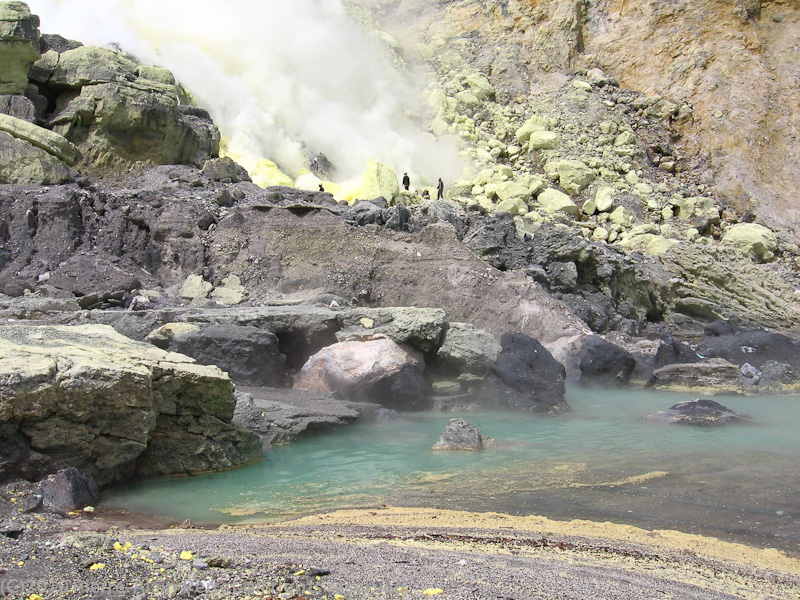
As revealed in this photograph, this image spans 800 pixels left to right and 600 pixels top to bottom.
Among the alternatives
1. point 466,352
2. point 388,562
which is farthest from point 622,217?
point 388,562

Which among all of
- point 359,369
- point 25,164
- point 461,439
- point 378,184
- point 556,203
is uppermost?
point 556,203

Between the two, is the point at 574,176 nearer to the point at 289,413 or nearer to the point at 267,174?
the point at 267,174

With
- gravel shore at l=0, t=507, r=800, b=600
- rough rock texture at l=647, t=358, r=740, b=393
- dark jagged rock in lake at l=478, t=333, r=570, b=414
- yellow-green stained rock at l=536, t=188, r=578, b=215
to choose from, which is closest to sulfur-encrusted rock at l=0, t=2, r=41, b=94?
dark jagged rock in lake at l=478, t=333, r=570, b=414

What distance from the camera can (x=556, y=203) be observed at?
22875 mm

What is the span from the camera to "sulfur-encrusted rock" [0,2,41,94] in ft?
51.2

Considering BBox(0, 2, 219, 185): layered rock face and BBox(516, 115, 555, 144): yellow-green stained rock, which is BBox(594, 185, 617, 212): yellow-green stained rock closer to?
BBox(516, 115, 555, 144): yellow-green stained rock

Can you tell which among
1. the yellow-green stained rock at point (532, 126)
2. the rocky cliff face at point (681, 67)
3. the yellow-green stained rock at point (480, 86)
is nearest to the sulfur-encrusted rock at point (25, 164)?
the yellow-green stained rock at point (532, 126)

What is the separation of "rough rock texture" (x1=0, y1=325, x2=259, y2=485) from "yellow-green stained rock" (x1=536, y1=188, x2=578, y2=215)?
18.6 meters

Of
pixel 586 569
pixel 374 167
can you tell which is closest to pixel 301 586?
pixel 586 569

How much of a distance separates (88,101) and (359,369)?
11721 millimetres

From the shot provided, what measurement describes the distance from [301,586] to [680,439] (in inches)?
204

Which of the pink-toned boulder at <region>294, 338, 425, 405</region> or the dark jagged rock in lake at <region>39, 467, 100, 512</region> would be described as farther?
the pink-toned boulder at <region>294, 338, 425, 405</region>

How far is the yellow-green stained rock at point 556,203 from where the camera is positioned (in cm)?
2283

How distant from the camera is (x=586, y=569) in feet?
10.6
